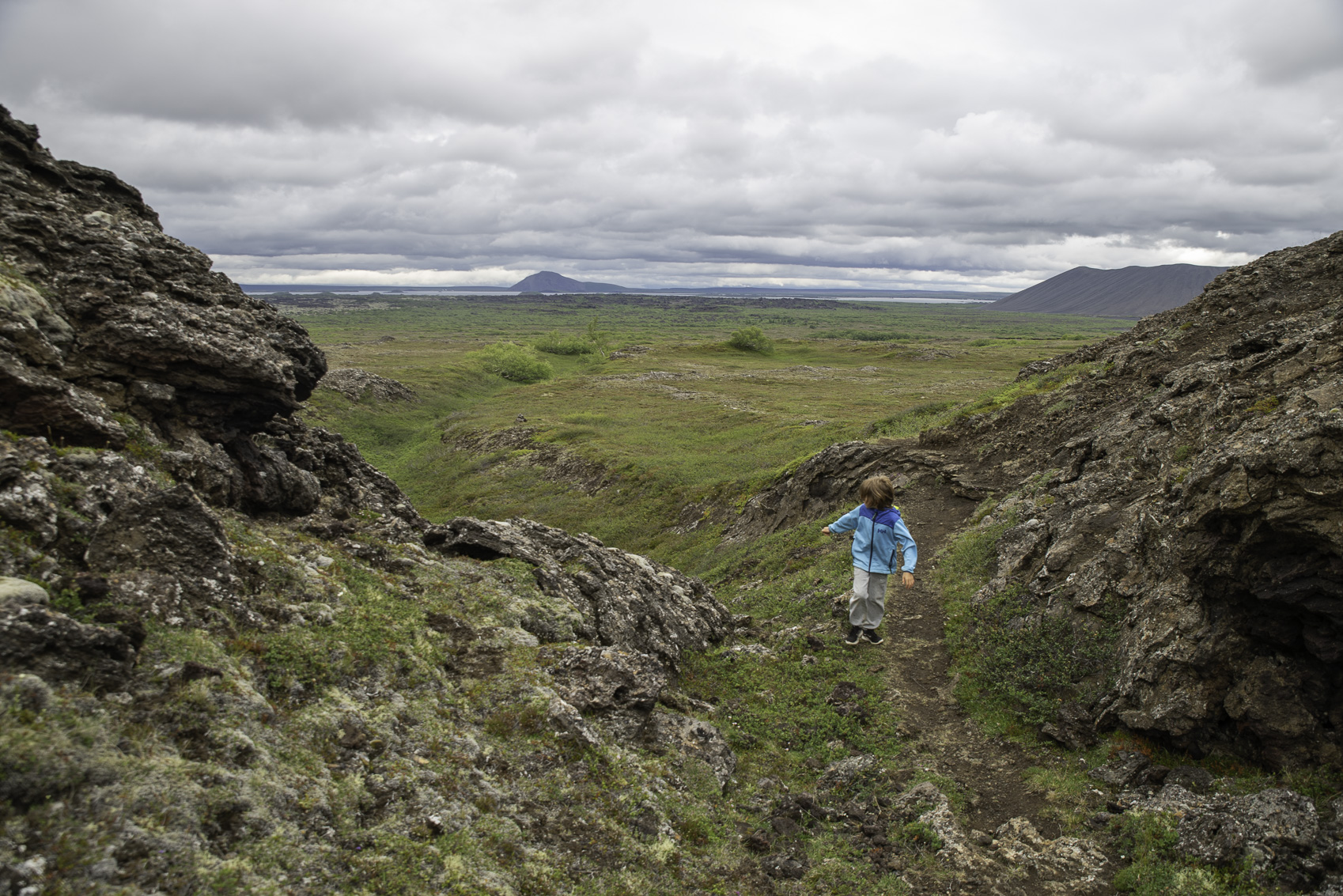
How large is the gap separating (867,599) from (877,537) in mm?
1886

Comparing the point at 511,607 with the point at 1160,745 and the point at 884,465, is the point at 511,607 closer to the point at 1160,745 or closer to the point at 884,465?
the point at 1160,745

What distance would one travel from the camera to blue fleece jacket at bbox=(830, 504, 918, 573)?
15.9 metres

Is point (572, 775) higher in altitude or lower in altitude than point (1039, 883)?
higher

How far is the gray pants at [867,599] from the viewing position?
1662 cm

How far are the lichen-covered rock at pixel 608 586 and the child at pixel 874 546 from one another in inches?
164

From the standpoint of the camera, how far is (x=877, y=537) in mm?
16156

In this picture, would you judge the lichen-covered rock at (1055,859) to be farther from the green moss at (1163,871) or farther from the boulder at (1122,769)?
the boulder at (1122,769)

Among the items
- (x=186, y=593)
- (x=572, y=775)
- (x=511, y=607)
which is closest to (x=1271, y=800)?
(x=572, y=775)

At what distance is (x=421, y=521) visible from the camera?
59.0ft

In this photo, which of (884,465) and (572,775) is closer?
(572,775)

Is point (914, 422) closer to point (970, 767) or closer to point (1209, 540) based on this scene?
point (1209, 540)

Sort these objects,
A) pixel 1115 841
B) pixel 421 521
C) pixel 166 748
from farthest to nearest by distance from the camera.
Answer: pixel 421 521 < pixel 1115 841 < pixel 166 748

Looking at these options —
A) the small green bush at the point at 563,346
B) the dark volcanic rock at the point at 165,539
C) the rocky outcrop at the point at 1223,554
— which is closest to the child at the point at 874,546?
the rocky outcrop at the point at 1223,554

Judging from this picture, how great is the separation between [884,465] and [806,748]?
21.9 m
